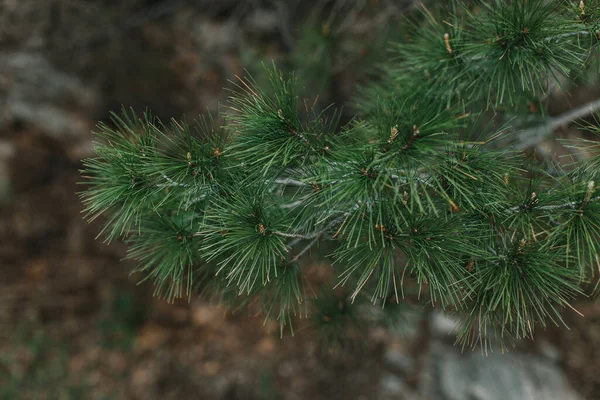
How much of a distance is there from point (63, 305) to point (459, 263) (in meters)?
3.19

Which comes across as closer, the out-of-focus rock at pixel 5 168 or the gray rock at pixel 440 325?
the gray rock at pixel 440 325

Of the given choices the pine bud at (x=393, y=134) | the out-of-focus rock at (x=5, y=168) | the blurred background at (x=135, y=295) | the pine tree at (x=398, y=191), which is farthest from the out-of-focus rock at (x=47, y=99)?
the pine bud at (x=393, y=134)

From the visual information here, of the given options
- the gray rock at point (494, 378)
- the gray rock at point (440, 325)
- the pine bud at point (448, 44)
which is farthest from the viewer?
the gray rock at point (440, 325)

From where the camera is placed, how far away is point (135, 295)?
3.36m

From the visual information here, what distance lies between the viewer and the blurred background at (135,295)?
9.21 feet

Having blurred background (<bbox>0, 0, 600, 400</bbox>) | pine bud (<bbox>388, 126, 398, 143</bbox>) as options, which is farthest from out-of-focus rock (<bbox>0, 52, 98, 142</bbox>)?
pine bud (<bbox>388, 126, 398, 143</bbox>)

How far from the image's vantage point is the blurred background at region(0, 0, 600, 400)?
2.81m

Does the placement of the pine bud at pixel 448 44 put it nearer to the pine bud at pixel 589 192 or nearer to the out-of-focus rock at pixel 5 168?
the pine bud at pixel 589 192

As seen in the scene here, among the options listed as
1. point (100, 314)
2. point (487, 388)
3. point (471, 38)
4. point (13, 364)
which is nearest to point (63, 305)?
point (100, 314)

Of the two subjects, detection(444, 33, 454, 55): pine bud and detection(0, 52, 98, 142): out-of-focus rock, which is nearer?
detection(444, 33, 454, 55): pine bud

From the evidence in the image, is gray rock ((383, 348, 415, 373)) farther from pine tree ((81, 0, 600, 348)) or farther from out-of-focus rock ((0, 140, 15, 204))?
out-of-focus rock ((0, 140, 15, 204))

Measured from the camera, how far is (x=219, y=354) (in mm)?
3238

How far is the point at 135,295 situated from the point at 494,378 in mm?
2689

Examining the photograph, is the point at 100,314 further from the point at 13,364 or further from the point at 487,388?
the point at 487,388
